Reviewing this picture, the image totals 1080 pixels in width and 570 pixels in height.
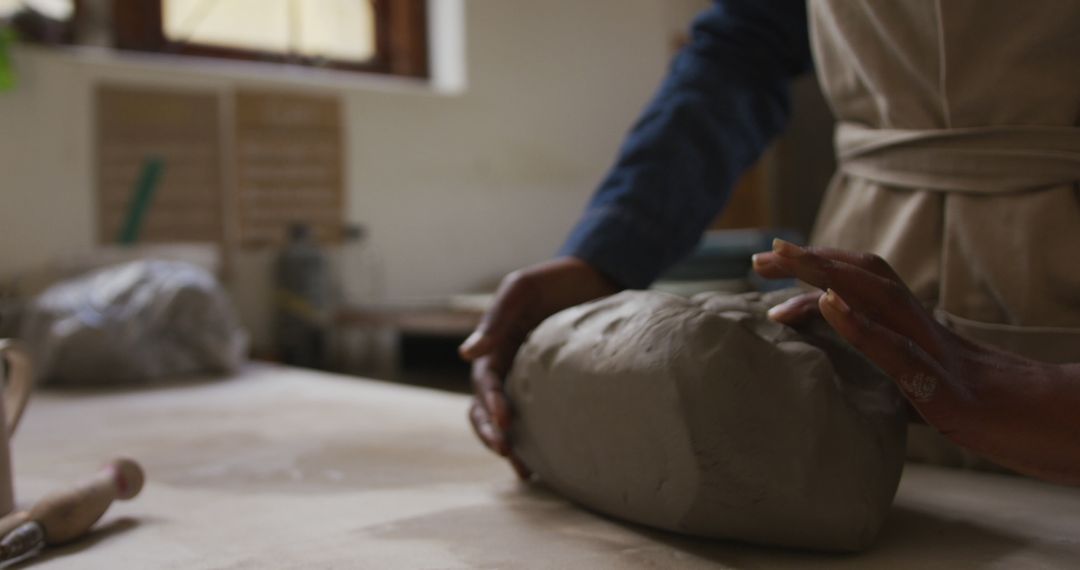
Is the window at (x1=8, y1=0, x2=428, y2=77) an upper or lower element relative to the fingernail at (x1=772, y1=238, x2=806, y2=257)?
upper

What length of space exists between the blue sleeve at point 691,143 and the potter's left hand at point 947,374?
0.54 metres

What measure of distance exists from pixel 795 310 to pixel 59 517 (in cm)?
69

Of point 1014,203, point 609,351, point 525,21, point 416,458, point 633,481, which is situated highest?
point 525,21

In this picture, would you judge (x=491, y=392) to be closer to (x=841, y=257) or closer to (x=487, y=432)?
(x=487, y=432)

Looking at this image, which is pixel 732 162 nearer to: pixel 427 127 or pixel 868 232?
pixel 868 232

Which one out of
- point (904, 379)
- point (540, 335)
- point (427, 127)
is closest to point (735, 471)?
point (904, 379)

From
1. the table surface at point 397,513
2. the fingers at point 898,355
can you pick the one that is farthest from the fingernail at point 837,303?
the table surface at point 397,513

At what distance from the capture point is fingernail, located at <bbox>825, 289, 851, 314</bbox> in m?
0.62

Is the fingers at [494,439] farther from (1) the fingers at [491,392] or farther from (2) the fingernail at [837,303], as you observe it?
(2) the fingernail at [837,303]

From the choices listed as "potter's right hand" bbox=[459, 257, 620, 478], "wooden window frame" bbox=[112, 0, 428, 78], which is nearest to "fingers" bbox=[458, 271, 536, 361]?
"potter's right hand" bbox=[459, 257, 620, 478]

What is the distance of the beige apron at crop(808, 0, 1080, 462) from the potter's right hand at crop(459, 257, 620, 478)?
37 cm

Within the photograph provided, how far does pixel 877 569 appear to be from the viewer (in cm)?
69

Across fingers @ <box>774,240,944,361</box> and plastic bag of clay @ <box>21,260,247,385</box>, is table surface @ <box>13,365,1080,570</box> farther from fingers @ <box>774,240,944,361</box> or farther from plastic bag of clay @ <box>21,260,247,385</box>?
plastic bag of clay @ <box>21,260,247,385</box>

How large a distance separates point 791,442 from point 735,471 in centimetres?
5
